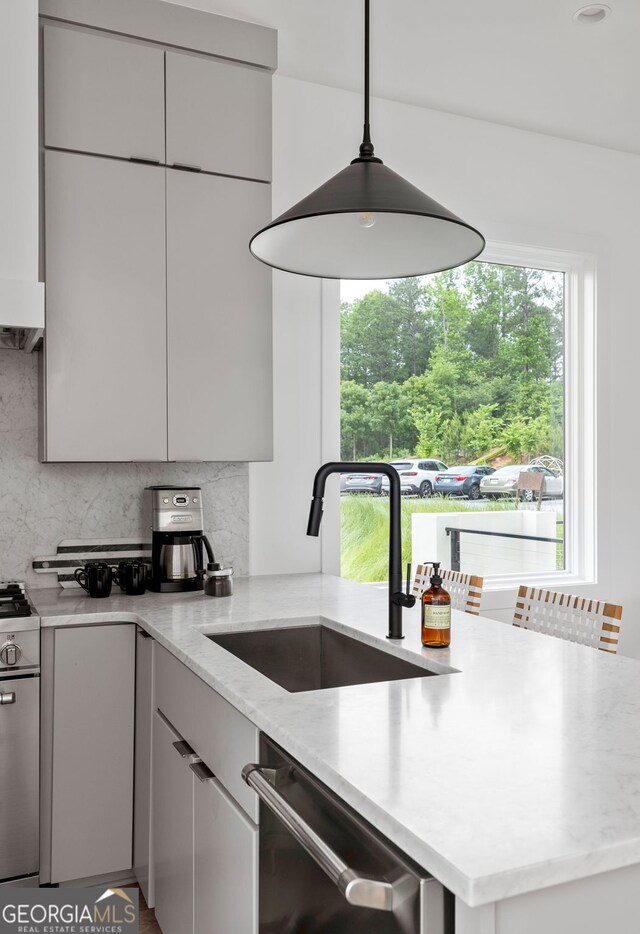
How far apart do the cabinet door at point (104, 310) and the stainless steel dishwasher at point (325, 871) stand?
1.49 meters

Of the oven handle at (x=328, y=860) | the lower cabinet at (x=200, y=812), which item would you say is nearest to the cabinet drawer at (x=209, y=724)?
the lower cabinet at (x=200, y=812)

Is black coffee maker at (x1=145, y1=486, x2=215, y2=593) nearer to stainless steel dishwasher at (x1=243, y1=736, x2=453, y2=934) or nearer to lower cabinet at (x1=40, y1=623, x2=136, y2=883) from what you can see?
lower cabinet at (x1=40, y1=623, x2=136, y2=883)

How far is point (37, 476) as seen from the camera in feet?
9.13

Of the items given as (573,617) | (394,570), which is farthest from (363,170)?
(573,617)

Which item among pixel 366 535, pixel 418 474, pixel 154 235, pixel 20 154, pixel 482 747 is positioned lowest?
pixel 482 747

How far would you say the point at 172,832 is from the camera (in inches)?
76.4

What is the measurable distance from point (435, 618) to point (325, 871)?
2.61 feet

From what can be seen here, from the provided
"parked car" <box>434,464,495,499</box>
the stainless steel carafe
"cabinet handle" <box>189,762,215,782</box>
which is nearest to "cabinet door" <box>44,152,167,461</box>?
the stainless steel carafe

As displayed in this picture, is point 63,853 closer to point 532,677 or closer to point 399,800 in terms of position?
point 532,677

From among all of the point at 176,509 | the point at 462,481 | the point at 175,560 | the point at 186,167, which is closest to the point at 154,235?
the point at 186,167

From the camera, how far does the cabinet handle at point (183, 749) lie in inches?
70.9

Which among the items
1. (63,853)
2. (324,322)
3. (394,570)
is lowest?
(63,853)

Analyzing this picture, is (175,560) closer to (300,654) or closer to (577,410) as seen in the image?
(300,654)

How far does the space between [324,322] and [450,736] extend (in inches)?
89.2
